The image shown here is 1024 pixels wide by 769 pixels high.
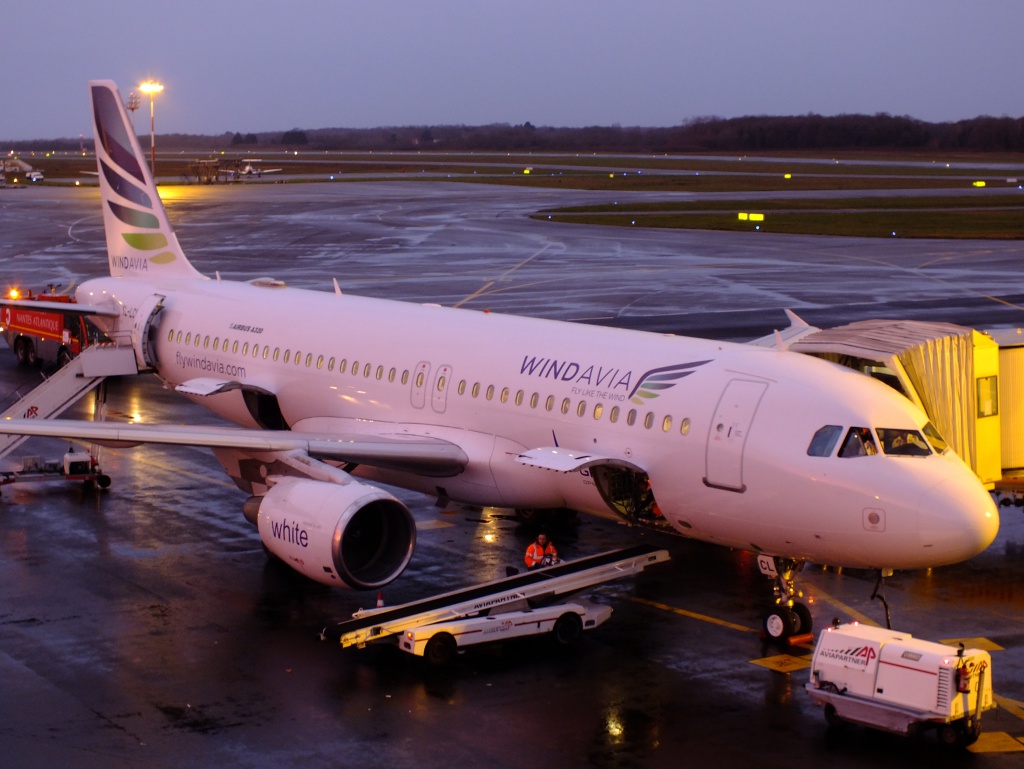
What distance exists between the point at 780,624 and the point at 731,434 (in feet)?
9.36

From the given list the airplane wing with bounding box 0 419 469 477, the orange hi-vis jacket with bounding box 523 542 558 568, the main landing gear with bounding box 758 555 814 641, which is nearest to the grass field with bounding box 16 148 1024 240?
the airplane wing with bounding box 0 419 469 477

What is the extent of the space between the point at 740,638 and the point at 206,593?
843 cm

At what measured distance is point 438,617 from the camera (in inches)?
741

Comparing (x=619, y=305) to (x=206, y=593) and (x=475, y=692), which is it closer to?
(x=206, y=593)

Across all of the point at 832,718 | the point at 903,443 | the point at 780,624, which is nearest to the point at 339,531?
the point at 780,624

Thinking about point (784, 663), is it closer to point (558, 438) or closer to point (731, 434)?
point (731, 434)

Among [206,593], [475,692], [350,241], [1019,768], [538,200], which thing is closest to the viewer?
[1019,768]

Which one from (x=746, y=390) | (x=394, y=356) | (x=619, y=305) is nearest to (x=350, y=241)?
(x=619, y=305)

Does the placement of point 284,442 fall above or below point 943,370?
below

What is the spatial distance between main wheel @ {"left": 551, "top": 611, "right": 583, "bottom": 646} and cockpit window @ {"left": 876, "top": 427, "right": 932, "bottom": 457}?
4.92m

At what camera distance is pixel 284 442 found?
22047mm

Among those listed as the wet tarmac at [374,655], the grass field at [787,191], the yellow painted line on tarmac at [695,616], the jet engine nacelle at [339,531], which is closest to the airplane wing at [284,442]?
the jet engine nacelle at [339,531]

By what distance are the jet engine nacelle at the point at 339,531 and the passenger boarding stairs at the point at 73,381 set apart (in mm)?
10285

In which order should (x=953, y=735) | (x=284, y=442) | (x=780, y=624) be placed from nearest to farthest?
(x=953, y=735) → (x=780, y=624) → (x=284, y=442)
